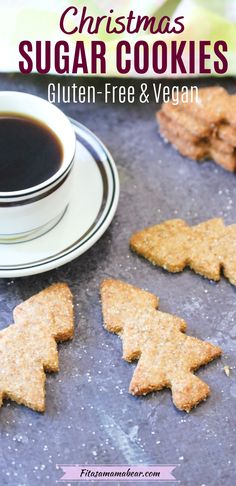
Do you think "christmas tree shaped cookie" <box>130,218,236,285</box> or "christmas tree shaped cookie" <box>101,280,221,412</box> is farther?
"christmas tree shaped cookie" <box>130,218,236,285</box>

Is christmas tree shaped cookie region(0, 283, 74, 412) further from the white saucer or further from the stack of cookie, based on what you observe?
the stack of cookie

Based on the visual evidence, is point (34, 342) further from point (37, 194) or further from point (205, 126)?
point (205, 126)

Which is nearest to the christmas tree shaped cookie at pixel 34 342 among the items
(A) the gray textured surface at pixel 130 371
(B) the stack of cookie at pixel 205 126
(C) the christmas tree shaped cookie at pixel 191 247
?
(A) the gray textured surface at pixel 130 371

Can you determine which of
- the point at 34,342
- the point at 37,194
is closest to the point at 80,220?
the point at 37,194

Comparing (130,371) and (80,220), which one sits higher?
(80,220)

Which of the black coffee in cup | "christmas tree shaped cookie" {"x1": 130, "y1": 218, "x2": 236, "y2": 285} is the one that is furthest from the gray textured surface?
the black coffee in cup

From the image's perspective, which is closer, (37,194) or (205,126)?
(37,194)

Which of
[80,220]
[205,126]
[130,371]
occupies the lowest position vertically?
[130,371]

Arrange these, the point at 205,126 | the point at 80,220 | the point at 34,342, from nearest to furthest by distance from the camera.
→ the point at 34,342 < the point at 80,220 < the point at 205,126
